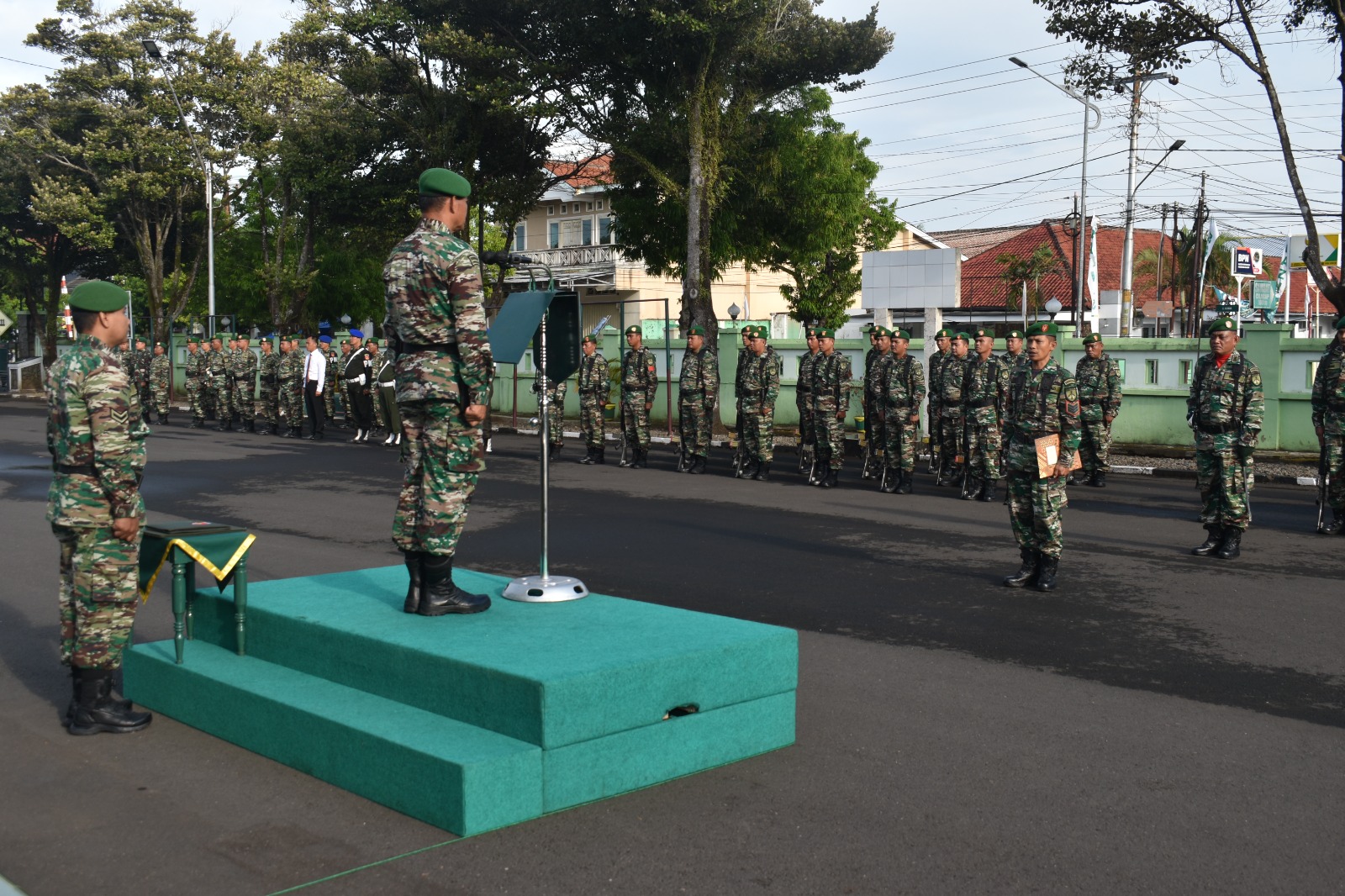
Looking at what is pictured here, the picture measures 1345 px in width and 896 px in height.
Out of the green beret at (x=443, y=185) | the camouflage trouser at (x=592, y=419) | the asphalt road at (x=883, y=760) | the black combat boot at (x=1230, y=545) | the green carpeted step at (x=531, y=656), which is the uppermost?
the green beret at (x=443, y=185)

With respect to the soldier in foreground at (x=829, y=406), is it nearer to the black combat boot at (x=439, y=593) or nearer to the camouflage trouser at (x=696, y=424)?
the camouflage trouser at (x=696, y=424)

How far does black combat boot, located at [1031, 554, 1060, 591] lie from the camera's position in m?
9.25

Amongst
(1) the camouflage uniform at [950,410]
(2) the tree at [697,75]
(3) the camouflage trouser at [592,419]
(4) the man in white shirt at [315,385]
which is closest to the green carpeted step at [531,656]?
(1) the camouflage uniform at [950,410]

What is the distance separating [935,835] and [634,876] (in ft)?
3.77

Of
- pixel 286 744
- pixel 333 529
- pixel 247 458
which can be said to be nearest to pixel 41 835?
pixel 286 744

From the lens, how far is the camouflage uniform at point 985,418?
15.0 meters

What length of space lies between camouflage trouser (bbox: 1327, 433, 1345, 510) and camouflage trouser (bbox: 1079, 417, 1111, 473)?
4.32m

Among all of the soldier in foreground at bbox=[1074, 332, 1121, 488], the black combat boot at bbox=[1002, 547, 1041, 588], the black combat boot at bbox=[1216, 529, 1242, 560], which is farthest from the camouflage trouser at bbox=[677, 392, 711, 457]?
the black combat boot at bbox=[1002, 547, 1041, 588]

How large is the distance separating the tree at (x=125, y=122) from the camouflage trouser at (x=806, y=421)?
1162 inches

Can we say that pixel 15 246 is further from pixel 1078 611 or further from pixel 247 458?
pixel 1078 611

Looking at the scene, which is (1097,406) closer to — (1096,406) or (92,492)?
(1096,406)

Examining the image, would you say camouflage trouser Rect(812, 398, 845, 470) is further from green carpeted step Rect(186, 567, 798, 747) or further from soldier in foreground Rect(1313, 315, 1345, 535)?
green carpeted step Rect(186, 567, 798, 747)

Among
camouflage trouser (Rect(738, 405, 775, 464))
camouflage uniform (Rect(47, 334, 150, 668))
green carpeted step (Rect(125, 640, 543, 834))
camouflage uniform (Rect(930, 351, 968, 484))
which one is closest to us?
green carpeted step (Rect(125, 640, 543, 834))

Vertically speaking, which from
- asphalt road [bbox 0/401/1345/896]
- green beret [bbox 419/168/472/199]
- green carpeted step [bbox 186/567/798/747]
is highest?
green beret [bbox 419/168/472/199]
